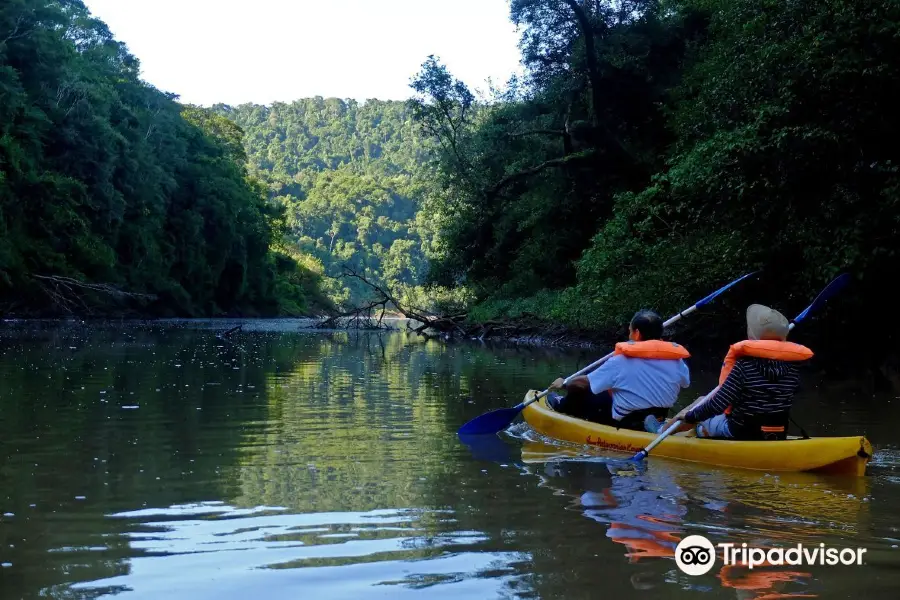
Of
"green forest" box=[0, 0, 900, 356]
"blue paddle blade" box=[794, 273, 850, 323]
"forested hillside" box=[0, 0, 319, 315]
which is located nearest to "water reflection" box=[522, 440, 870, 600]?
"blue paddle blade" box=[794, 273, 850, 323]

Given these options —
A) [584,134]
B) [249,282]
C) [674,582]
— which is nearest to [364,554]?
[674,582]

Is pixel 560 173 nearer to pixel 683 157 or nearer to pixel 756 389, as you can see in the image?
pixel 683 157

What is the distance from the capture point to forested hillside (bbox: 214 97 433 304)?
113250mm

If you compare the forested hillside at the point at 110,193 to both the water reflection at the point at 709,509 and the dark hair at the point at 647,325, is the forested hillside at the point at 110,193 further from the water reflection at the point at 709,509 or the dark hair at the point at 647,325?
the water reflection at the point at 709,509

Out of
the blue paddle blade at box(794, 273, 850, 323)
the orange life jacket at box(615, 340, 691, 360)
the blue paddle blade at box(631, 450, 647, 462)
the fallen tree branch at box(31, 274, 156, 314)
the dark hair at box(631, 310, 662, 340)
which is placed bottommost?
the blue paddle blade at box(631, 450, 647, 462)

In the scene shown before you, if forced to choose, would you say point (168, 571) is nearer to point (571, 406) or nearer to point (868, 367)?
point (571, 406)

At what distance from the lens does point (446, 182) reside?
38.5 metres

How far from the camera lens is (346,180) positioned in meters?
125

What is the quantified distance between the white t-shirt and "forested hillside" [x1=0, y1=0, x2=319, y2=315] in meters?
25.5

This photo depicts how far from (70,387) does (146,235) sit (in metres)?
39.1

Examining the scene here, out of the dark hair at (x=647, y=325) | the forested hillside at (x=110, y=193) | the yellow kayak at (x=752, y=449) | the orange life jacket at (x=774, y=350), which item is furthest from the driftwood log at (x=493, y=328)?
the orange life jacket at (x=774, y=350)

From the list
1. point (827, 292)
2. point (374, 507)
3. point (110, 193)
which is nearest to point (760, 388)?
point (827, 292)

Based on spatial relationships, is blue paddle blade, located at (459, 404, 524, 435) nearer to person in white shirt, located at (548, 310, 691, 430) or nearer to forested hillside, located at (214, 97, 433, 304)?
person in white shirt, located at (548, 310, 691, 430)

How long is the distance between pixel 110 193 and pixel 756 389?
40500mm
